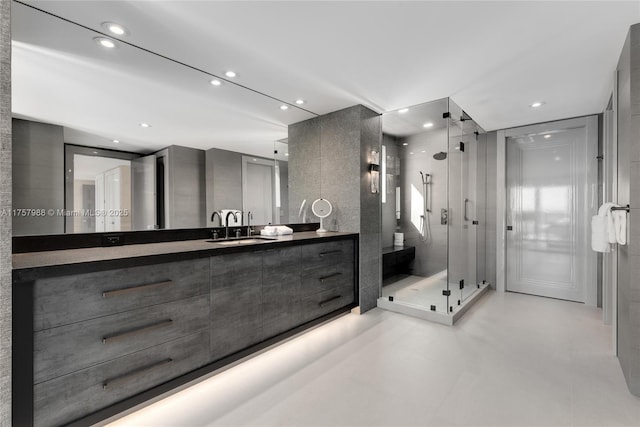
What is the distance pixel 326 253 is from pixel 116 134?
2.09 metres

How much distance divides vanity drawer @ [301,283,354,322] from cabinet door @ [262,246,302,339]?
0.11 metres

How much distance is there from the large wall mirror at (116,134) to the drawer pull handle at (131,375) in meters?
1.02

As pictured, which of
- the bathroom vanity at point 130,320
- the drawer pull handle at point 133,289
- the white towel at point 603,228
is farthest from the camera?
the white towel at point 603,228

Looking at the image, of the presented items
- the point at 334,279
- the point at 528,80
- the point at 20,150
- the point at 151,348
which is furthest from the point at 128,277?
the point at 528,80

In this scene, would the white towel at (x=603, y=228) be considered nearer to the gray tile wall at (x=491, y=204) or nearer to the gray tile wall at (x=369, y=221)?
the gray tile wall at (x=369, y=221)

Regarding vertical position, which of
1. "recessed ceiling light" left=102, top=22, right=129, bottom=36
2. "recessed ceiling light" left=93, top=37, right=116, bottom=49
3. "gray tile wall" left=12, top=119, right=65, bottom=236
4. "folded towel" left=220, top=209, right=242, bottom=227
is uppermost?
"recessed ceiling light" left=102, top=22, right=129, bottom=36

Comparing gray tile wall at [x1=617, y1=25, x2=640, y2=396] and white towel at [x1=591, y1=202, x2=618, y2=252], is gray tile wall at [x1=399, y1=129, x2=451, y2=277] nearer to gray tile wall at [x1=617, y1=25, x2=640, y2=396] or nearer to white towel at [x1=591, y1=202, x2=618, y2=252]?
white towel at [x1=591, y1=202, x2=618, y2=252]

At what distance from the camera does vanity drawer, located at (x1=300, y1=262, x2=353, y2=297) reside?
9.41 feet

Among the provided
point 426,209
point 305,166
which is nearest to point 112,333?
point 305,166

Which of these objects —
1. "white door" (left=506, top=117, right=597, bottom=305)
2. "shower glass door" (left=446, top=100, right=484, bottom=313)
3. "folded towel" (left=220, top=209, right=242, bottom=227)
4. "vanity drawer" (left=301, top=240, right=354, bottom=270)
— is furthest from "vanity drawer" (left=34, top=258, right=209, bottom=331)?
"white door" (left=506, top=117, right=597, bottom=305)

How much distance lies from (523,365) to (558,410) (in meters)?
0.54

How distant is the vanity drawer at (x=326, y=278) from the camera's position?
2.87 m

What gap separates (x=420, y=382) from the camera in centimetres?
209

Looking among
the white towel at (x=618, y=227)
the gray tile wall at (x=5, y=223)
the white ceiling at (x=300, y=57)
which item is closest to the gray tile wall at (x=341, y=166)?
the white ceiling at (x=300, y=57)
